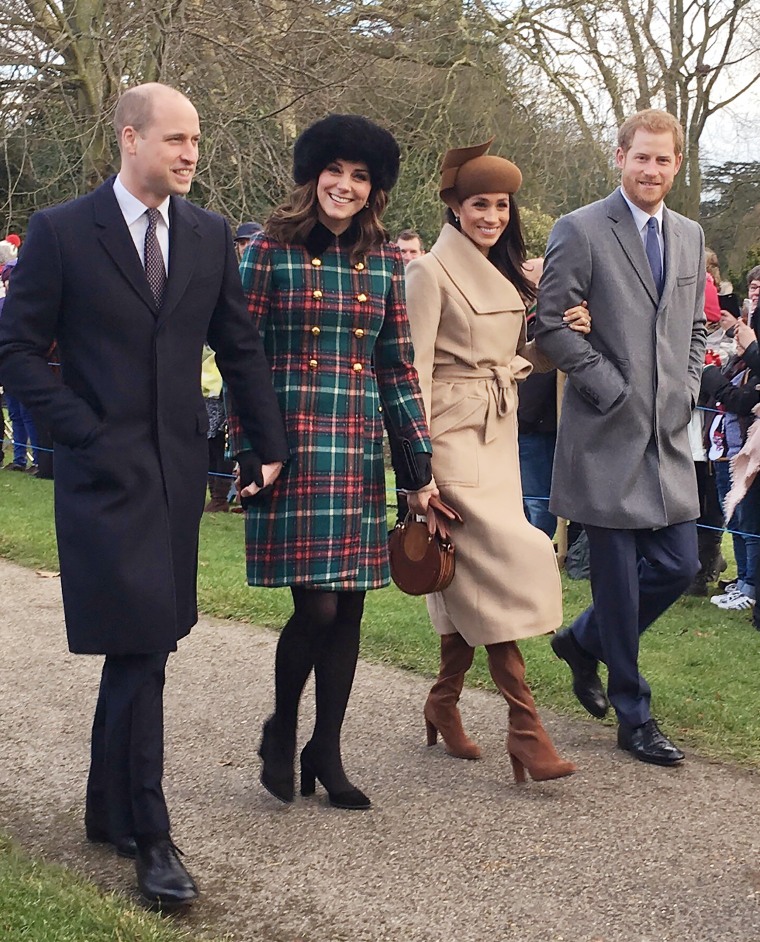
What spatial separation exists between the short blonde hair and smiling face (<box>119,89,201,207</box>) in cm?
190

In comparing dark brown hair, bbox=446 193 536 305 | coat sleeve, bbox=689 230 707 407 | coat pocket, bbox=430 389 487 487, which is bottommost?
coat pocket, bbox=430 389 487 487

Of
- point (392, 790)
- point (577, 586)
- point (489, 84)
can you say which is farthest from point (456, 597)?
point (489, 84)

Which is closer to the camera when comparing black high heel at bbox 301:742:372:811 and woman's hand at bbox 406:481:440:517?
black high heel at bbox 301:742:372:811

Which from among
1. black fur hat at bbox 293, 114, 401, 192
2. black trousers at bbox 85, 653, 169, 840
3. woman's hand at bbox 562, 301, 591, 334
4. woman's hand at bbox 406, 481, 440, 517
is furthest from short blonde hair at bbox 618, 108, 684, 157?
black trousers at bbox 85, 653, 169, 840

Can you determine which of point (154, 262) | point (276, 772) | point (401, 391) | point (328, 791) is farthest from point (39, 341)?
point (328, 791)

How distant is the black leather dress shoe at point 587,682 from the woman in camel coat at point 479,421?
0.59 m

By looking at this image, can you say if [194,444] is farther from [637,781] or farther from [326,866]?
[637,781]

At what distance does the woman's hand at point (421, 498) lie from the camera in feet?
15.1

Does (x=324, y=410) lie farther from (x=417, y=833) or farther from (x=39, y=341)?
(x=417, y=833)

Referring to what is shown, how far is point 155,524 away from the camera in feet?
12.3

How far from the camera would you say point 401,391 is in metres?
4.54

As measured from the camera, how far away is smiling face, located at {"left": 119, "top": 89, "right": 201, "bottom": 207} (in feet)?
12.1

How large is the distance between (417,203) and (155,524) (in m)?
15.1

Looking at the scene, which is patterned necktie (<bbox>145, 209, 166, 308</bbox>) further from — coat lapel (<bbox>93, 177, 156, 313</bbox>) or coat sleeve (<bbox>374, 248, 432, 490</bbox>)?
coat sleeve (<bbox>374, 248, 432, 490</bbox>)
